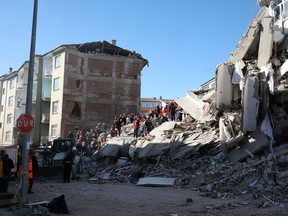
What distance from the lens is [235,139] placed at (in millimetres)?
16312

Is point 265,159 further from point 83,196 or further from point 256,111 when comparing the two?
point 83,196

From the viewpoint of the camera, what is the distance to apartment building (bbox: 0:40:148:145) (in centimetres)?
4278

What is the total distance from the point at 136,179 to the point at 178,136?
3305mm

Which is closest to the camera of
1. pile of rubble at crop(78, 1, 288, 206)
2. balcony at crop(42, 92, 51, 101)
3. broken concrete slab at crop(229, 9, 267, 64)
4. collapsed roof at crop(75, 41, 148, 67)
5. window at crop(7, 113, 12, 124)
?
pile of rubble at crop(78, 1, 288, 206)

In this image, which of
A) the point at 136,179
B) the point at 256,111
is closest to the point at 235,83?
the point at 256,111

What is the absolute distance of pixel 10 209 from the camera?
30.5 ft

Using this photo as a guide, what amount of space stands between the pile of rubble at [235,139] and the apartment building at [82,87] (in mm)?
22470

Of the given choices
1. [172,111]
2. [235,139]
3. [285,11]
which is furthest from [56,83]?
[235,139]

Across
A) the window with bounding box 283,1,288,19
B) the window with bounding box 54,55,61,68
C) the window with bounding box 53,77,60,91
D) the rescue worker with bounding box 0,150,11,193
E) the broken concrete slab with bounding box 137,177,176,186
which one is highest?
the window with bounding box 54,55,61,68

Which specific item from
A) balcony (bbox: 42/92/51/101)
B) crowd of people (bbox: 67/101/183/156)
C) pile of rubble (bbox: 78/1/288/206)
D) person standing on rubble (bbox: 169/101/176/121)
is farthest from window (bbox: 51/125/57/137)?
pile of rubble (bbox: 78/1/288/206)

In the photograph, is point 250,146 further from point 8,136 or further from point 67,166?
point 8,136

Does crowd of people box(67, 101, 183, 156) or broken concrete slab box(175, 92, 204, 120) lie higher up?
broken concrete slab box(175, 92, 204, 120)

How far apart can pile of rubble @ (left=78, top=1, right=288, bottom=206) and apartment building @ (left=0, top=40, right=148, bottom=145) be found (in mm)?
22470

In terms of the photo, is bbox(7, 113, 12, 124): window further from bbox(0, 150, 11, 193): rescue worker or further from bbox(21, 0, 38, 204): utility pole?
bbox(21, 0, 38, 204): utility pole
